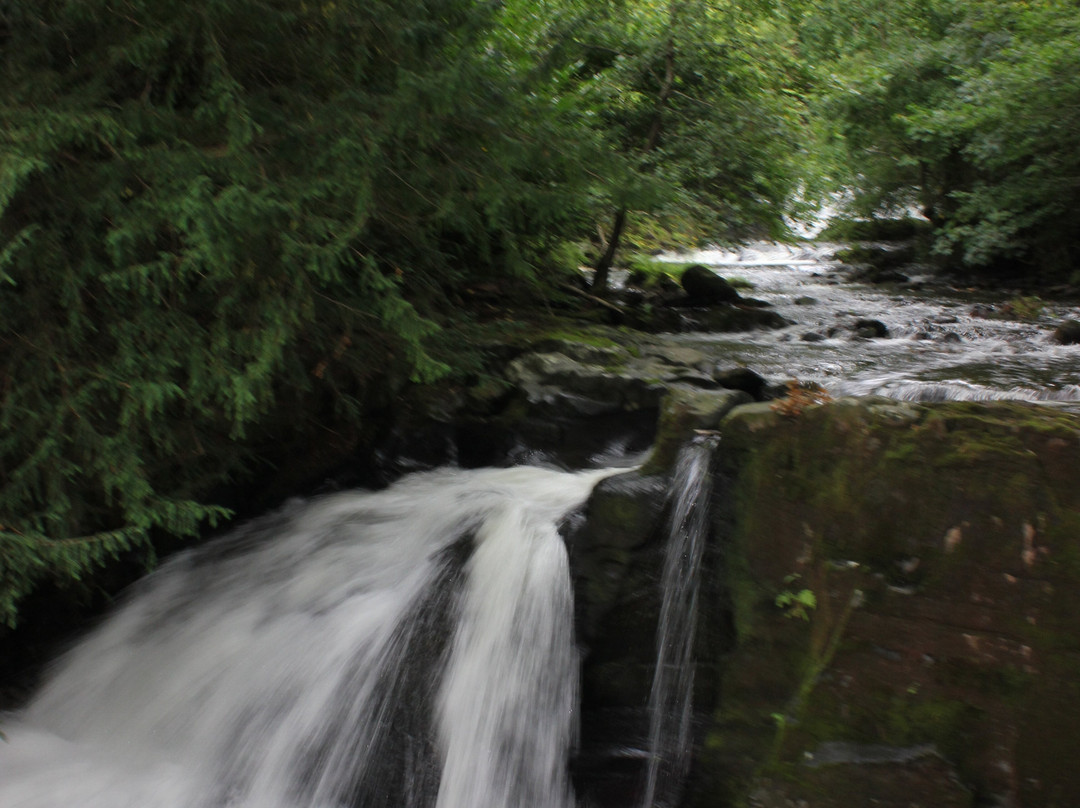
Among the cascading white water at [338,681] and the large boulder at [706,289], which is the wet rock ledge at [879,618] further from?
the large boulder at [706,289]

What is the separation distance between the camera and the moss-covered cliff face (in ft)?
10.0

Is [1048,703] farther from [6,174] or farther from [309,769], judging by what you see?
[6,174]

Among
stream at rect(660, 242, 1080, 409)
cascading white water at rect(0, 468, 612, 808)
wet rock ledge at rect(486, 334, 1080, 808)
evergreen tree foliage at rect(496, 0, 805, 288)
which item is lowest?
cascading white water at rect(0, 468, 612, 808)

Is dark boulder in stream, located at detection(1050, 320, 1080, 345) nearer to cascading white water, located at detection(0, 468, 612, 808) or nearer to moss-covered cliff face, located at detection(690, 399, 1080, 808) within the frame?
cascading white water, located at detection(0, 468, 612, 808)

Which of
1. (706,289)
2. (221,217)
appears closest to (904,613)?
(221,217)

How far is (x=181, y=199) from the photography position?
151 inches

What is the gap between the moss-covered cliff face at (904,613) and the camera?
3051 millimetres

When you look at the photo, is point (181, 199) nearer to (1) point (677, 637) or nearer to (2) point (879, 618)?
(1) point (677, 637)

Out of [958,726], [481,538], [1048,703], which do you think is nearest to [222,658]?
[481,538]

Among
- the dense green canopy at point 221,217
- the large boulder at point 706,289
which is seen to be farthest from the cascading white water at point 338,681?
the large boulder at point 706,289

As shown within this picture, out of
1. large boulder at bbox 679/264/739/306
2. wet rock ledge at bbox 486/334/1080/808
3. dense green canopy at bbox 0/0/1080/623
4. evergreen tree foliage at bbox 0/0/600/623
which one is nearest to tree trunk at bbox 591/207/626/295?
large boulder at bbox 679/264/739/306

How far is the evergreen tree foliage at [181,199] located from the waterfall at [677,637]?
1659mm

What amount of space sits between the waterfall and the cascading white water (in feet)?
1.58

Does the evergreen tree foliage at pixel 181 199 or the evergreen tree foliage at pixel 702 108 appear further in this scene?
the evergreen tree foliage at pixel 702 108
